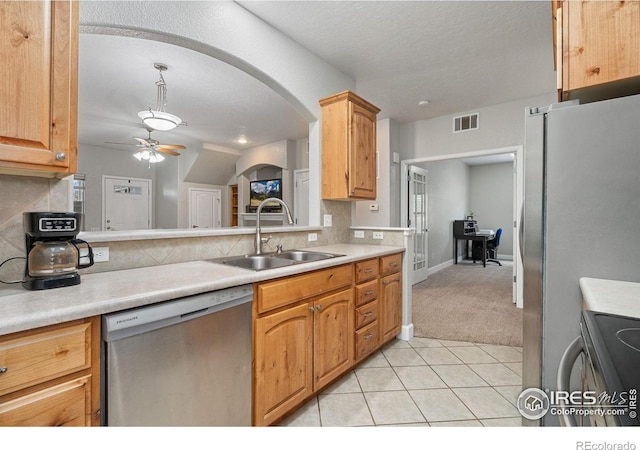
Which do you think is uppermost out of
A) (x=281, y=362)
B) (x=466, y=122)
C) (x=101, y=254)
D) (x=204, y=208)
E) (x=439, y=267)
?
(x=466, y=122)

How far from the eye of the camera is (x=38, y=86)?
1.05 meters

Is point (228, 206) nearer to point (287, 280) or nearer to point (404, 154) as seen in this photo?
point (404, 154)

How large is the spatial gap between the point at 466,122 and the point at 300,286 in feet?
13.1

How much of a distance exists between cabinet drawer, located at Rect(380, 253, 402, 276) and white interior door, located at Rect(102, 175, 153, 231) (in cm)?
637

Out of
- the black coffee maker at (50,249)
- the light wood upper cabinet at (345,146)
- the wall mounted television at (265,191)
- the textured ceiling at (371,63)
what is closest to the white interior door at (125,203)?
the textured ceiling at (371,63)

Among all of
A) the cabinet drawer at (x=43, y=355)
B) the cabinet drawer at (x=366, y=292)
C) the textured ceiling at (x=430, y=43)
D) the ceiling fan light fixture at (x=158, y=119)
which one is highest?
the textured ceiling at (x=430, y=43)

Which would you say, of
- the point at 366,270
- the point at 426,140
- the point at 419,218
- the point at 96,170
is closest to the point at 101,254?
the point at 366,270

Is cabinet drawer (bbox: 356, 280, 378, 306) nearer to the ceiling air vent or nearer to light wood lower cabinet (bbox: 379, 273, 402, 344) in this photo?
light wood lower cabinet (bbox: 379, 273, 402, 344)

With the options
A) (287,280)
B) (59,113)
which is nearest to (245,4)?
(59,113)

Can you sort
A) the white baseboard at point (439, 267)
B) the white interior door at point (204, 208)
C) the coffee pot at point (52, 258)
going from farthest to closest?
the white interior door at point (204, 208), the white baseboard at point (439, 267), the coffee pot at point (52, 258)

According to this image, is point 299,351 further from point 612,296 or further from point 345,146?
point 345,146

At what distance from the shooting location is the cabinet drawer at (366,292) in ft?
7.08

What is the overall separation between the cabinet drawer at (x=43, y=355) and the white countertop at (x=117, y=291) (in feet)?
0.14

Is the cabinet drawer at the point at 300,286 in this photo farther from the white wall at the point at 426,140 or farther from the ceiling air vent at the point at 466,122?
the ceiling air vent at the point at 466,122
